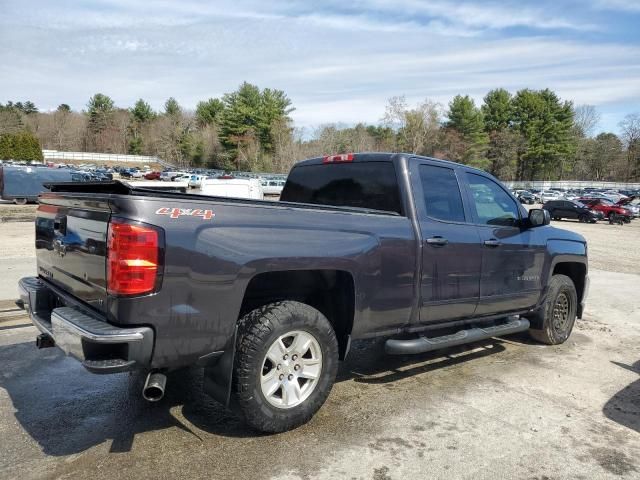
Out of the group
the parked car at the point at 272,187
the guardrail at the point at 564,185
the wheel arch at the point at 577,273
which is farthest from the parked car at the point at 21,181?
the guardrail at the point at 564,185

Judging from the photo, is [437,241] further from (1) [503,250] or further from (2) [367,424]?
(2) [367,424]

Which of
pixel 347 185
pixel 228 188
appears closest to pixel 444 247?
pixel 347 185

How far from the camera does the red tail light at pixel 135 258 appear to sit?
292cm

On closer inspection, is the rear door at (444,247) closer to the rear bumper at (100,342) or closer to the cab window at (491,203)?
the cab window at (491,203)

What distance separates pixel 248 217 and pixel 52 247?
5.27 ft

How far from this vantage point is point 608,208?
3378 centimetres

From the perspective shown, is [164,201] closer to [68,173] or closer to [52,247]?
[52,247]

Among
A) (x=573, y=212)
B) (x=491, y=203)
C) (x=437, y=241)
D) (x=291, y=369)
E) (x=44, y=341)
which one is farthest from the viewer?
(x=573, y=212)

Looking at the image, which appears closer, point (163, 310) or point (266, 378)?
point (163, 310)

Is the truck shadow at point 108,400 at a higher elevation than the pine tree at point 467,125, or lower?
lower

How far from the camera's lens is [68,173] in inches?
1273

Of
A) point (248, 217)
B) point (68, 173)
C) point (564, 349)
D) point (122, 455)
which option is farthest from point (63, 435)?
point (68, 173)

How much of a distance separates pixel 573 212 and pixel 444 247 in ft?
109

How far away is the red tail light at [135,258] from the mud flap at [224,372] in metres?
0.66
